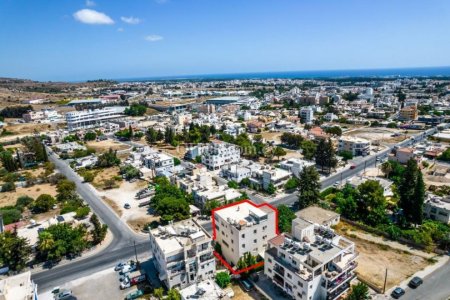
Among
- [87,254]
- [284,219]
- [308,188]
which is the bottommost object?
[87,254]

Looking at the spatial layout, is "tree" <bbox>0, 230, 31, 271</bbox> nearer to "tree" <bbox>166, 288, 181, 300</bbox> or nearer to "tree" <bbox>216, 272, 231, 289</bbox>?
"tree" <bbox>166, 288, 181, 300</bbox>

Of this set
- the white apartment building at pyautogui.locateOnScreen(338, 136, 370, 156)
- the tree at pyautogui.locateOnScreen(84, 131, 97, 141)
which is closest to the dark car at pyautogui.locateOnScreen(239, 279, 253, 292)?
the white apartment building at pyautogui.locateOnScreen(338, 136, 370, 156)

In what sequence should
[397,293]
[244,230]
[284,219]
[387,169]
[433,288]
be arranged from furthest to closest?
[387,169], [284,219], [244,230], [433,288], [397,293]

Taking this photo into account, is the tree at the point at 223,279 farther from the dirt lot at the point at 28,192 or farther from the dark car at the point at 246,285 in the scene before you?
the dirt lot at the point at 28,192

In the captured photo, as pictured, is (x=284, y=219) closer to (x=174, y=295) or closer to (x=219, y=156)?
(x=174, y=295)

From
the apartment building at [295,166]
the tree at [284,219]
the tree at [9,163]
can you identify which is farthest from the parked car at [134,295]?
the tree at [9,163]

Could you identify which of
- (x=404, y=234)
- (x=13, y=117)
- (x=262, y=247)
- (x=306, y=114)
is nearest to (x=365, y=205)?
(x=404, y=234)

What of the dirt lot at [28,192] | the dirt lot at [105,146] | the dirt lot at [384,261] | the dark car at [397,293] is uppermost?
the dirt lot at [105,146]

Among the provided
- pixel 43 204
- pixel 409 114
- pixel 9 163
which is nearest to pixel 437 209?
pixel 43 204
